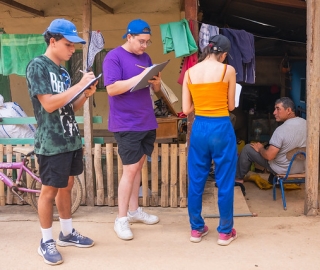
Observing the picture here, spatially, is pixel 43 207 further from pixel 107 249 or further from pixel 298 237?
pixel 298 237

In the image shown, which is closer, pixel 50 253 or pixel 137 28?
pixel 50 253

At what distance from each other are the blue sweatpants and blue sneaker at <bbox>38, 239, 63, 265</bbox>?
1261mm

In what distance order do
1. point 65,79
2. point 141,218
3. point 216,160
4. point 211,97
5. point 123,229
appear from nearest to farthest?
point 65,79
point 211,97
point 216,160
point 123,229
point 141,218

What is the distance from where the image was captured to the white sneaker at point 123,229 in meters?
3.82

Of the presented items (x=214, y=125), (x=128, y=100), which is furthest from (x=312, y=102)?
(x=128, y=100)

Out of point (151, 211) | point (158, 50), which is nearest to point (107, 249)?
point (151, 211)

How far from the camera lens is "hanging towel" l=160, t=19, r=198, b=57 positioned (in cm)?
433

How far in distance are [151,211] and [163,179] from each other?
0.40 m

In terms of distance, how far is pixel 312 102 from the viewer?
4270 mm

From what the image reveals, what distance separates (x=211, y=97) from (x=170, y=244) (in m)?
1.43

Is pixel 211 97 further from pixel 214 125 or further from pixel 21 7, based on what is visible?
pixel 21 7

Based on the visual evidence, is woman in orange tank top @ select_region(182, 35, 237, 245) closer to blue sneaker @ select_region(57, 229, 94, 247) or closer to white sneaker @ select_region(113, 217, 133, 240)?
white sneaker @ select_region(113, 217, 133, 240)

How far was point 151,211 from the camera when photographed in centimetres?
466

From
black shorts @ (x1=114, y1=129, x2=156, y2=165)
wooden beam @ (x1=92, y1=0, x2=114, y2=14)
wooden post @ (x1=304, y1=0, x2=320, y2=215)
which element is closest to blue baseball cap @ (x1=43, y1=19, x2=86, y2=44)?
black shorts @ (x1=114, y1=129, x2=156, y2=165)
